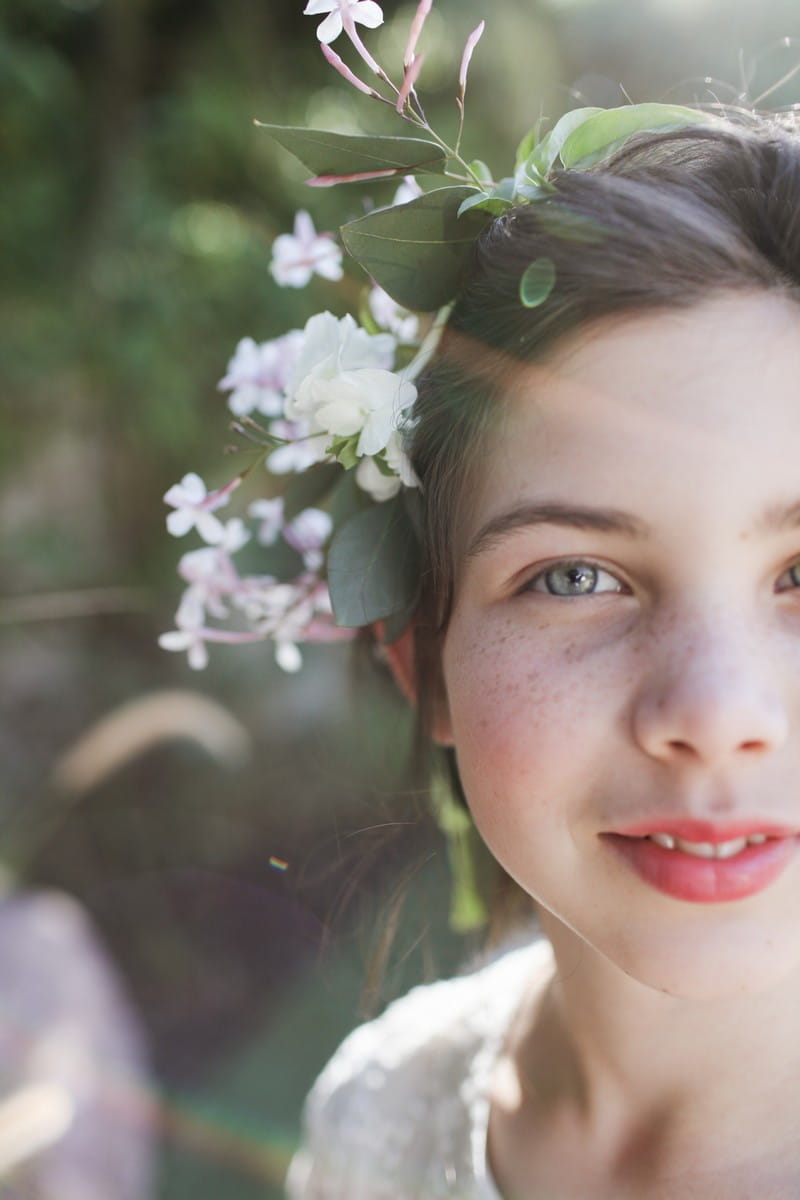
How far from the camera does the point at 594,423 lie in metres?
1.09

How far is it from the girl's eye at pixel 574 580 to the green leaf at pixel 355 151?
0.46 m

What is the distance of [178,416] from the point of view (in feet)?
12.2

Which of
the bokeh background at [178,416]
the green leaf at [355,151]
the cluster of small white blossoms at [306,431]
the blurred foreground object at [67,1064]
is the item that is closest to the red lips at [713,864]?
the cluster of small white blossoms at [306,431]

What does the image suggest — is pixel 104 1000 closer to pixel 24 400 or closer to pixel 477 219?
pixel 24 400

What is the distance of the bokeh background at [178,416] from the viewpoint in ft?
11.2

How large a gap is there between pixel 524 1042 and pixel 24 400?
9.80 ft

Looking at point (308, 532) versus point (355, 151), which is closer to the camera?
point (355, 151)

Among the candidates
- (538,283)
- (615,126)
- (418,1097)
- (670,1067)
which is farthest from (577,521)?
(418,1097)

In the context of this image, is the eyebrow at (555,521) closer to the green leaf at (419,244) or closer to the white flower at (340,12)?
the green leaf at (419,244)

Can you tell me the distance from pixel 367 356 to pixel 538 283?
26 centimetres

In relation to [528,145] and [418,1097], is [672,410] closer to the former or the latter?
[528,145]

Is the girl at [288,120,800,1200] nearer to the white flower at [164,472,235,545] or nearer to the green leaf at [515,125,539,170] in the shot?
the green leaf at [515,125,539,170]

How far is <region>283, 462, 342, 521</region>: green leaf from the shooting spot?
1.53 meters

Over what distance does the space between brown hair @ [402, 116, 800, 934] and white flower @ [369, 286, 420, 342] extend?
0.14 m
